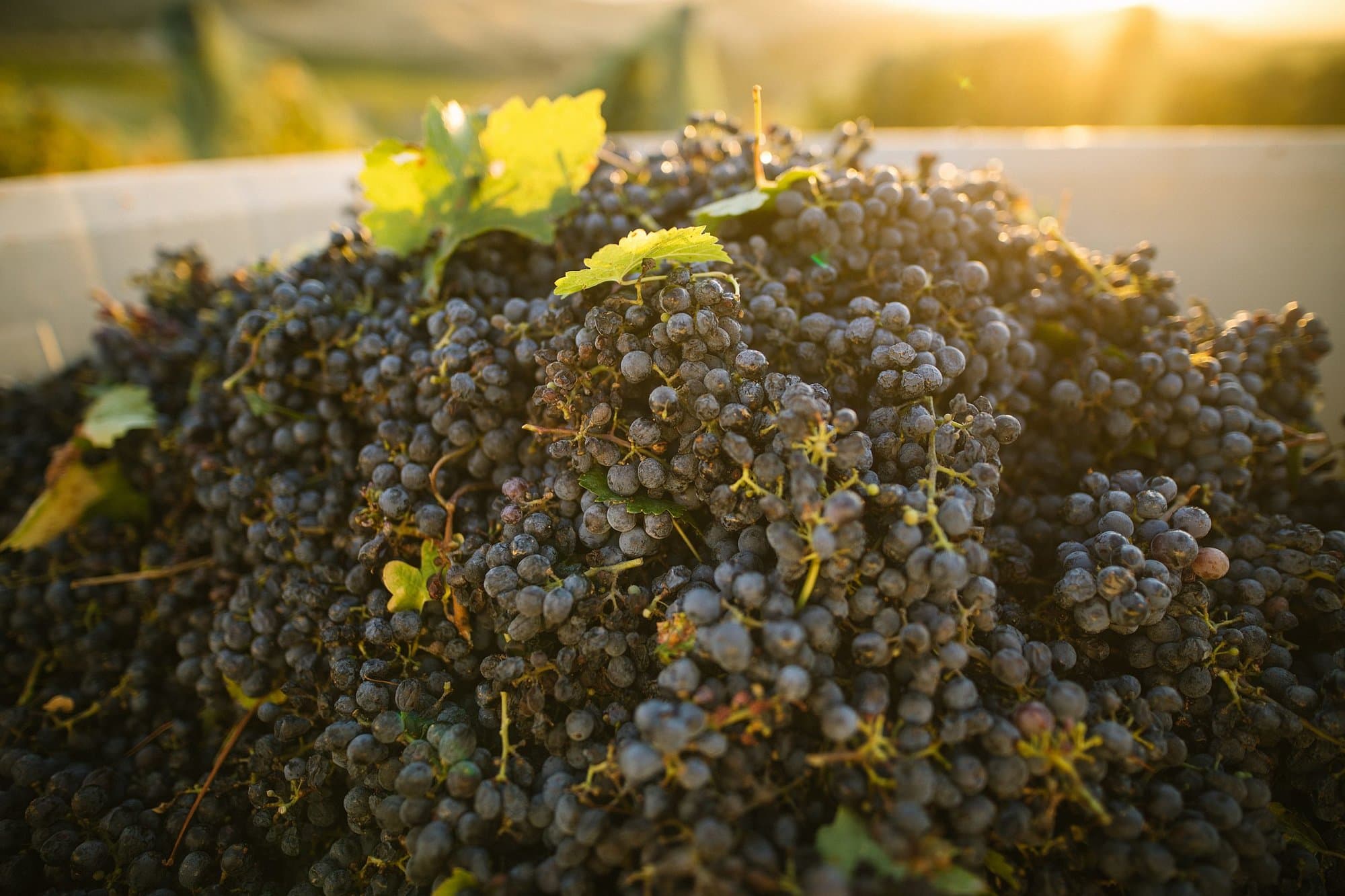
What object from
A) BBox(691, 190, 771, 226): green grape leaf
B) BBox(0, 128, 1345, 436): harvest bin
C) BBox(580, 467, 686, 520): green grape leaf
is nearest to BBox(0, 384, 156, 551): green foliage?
BBox(0, 128, 1345, 436): harvest bin

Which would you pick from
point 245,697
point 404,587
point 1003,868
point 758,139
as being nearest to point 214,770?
point 245,697

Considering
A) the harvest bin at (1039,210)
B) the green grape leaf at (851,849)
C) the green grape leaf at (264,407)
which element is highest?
the harvest bin at (1039,210)

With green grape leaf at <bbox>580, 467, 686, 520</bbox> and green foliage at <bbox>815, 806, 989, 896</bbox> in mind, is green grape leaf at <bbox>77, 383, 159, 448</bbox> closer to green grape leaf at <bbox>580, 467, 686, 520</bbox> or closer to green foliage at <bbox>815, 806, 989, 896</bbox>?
green grape leaf at <bbox>580, 467, 686, 520</bbox>

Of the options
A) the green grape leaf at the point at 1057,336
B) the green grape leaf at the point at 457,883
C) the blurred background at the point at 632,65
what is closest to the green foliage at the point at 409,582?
the green grape leaf at the point at 457,883

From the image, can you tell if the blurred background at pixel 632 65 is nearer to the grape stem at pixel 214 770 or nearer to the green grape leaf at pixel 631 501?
the green grape leaf at pixel 631 501

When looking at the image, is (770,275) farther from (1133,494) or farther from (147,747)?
(147,747)

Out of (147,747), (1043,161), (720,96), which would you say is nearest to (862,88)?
(720,96)
